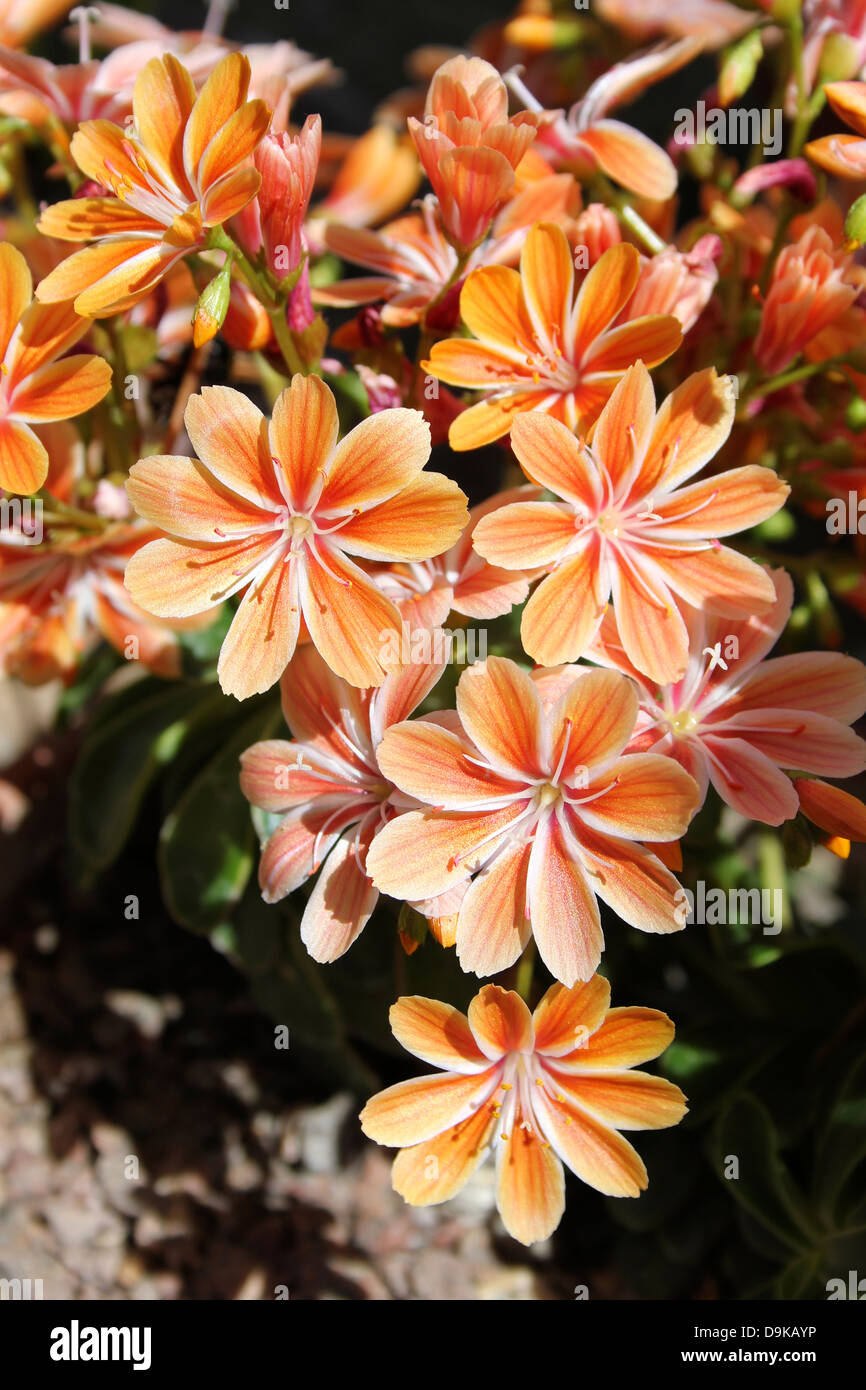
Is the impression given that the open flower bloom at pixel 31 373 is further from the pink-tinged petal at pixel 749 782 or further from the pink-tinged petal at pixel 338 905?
the pink-tinged petal at pixel 749 782

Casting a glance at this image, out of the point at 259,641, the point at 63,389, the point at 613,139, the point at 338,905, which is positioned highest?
the point at 613,139

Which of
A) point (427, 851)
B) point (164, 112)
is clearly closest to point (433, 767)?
point (427, 851)

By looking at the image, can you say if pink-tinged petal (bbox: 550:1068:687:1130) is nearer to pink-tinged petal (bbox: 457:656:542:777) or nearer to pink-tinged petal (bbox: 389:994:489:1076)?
pink-tinged petal (bbox: 389:994:489:1076)

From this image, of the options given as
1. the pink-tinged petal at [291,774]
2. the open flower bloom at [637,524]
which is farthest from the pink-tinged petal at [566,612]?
the pink-tinged petal at [291,774]

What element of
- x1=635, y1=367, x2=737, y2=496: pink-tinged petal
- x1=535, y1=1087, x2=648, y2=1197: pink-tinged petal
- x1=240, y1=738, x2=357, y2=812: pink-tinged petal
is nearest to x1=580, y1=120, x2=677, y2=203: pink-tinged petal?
x1=635, y1=367, x2=737, y2=496: pink-tinged petal

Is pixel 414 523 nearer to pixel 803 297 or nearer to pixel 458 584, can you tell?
pixel 458 584
